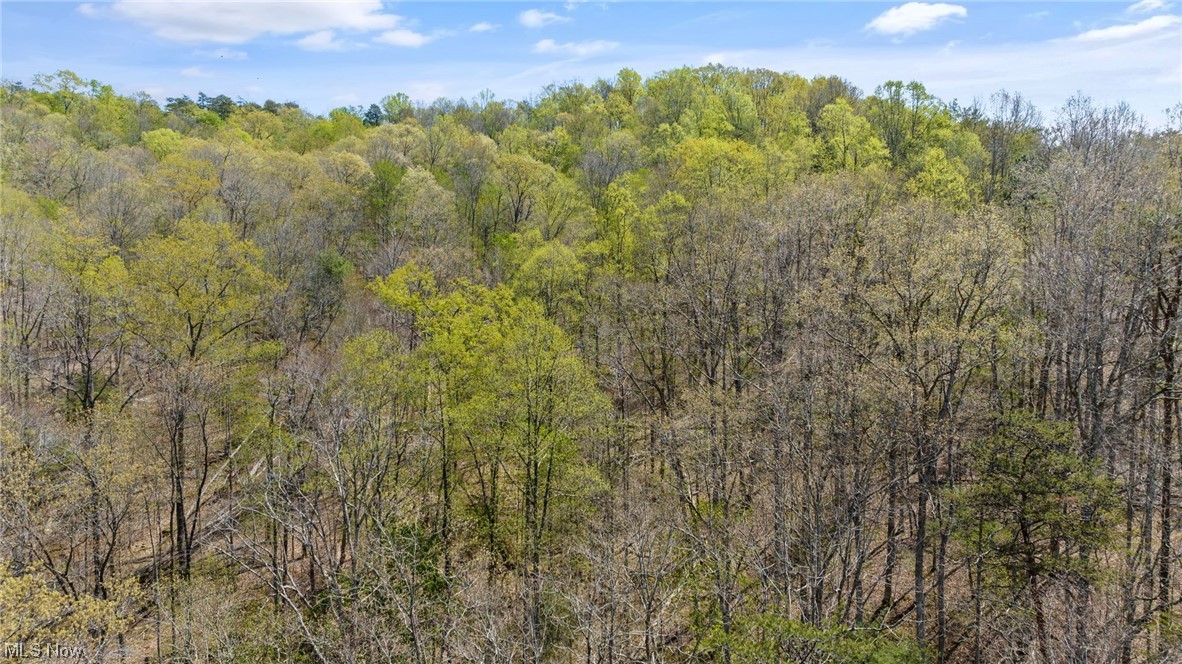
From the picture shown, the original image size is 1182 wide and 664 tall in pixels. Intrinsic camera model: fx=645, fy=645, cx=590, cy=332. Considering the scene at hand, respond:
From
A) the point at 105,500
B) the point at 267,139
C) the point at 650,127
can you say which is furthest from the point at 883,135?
the point at 267,139

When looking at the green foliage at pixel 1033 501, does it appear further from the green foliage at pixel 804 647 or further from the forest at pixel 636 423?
the green foliage at pixel 804 647

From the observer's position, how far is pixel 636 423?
24.7m

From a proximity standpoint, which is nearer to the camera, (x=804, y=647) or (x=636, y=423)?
(x=804, y=647)

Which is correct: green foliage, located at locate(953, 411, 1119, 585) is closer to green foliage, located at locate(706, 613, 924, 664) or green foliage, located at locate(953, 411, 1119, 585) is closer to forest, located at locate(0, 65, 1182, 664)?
forest, located at locate(0, 65, 1182, 664)

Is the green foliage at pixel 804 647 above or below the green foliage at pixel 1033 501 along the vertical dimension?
below

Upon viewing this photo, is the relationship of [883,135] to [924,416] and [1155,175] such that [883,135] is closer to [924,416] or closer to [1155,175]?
[1155,175]

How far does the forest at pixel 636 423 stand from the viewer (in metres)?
16.4

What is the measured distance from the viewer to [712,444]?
872 inches

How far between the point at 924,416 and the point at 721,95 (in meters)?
43.0

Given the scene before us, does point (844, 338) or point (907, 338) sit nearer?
point (907, 338)

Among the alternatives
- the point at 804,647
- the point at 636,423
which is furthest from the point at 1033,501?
the point at 636,423

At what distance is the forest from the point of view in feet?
53.8

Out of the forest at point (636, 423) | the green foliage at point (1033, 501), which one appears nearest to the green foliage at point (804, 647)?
the forest at point (636, 423)

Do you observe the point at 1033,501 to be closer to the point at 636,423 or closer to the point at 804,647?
the point at 804,647
